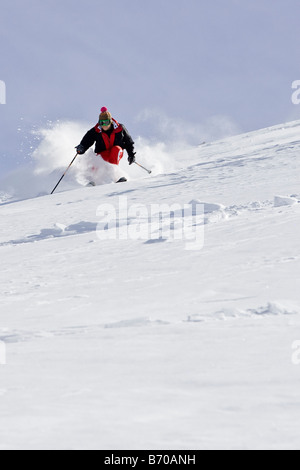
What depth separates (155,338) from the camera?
9.36ft

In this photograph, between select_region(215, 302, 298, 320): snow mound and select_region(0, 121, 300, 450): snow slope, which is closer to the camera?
select_region(0, 121, 300, 450): snow slope

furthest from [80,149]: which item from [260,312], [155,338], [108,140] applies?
[155,338]

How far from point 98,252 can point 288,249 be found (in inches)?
70.2

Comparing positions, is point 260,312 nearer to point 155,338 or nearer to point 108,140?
point 155,338

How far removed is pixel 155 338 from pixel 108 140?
957cm

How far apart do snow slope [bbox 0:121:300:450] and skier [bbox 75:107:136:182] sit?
18.3ft

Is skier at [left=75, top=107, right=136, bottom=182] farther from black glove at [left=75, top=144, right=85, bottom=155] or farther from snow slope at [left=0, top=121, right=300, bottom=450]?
snow slope at [left=0, top=121, right=300, bottom=450]

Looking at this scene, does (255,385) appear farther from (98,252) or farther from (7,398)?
(98,252)

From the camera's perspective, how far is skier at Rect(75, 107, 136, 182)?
12.0 m

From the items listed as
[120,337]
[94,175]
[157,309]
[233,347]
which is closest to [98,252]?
[157,309]

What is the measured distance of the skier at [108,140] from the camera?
39.3ft

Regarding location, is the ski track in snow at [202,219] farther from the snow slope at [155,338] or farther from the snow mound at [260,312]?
the snow mound at [260,312]

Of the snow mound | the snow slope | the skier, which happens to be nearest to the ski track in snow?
the snow slope

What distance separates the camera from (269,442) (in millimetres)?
1744
